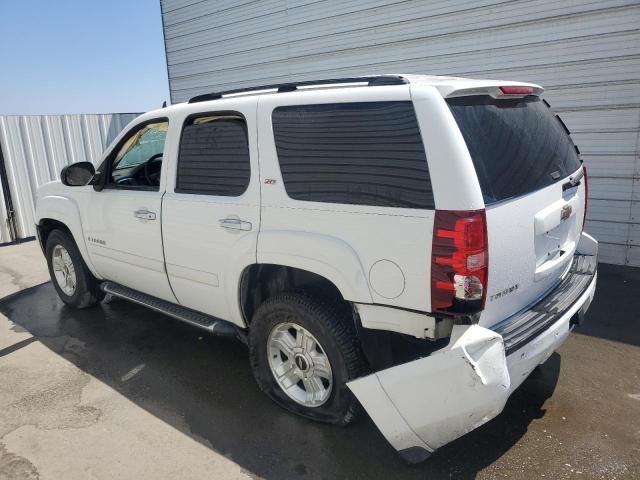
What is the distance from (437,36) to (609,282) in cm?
382

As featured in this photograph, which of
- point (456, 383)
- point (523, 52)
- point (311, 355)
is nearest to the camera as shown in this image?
point (456, 383)

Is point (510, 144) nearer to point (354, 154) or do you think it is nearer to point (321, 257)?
point (354, 154)

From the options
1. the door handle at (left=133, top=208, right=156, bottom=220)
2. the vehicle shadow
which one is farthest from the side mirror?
the vehicle shadow

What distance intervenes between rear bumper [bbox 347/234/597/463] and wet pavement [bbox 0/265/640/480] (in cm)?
11

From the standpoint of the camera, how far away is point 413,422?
2.28 meters

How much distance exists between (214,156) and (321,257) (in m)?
1.14

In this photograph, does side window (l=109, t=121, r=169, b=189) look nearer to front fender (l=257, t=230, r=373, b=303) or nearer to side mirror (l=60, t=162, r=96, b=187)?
side mirror (l=60, t=162, r=96, b=187)

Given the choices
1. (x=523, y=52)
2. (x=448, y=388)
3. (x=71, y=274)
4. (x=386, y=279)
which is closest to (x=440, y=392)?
(x=448, y=388)

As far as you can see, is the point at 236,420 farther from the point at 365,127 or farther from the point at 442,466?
the point at 365,127

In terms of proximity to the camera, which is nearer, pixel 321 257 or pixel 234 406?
pixel 321 257

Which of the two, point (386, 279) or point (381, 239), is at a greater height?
point (381, 239)

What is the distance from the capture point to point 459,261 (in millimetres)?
2172

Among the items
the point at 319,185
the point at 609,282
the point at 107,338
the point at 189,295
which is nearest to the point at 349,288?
the point at 319,185

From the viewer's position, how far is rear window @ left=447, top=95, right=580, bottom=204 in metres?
2.31
